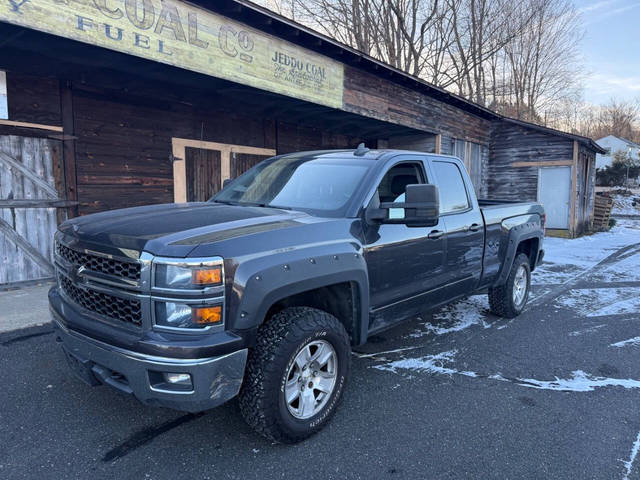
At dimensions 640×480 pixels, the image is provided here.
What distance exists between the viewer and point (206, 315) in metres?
2.29

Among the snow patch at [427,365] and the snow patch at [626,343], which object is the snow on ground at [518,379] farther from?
the snow patch at [626,343]

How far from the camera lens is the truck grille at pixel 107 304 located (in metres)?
2.40

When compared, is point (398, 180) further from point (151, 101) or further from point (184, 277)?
point (151, 101)

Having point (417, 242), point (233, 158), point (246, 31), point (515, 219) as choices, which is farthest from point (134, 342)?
point (233, 158)

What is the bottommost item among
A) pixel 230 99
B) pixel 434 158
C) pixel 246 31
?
pixel 434 158

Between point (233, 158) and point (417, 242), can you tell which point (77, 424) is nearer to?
point (417, 242)

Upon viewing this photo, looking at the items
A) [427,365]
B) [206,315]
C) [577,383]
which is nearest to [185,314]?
[206,315]

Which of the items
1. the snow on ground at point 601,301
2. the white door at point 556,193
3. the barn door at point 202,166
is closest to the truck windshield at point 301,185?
the snow on ground at point 601,301

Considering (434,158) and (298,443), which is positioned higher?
(434,158)

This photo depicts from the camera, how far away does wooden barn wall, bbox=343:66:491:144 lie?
9.15m

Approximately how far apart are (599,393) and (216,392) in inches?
123

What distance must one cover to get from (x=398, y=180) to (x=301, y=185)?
3.03 feet

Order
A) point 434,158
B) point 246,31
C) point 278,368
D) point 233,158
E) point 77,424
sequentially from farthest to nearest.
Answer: point 233,158
point 246,31
point 434,158
point 77,424
point 278,368

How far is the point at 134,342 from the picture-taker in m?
2.30
